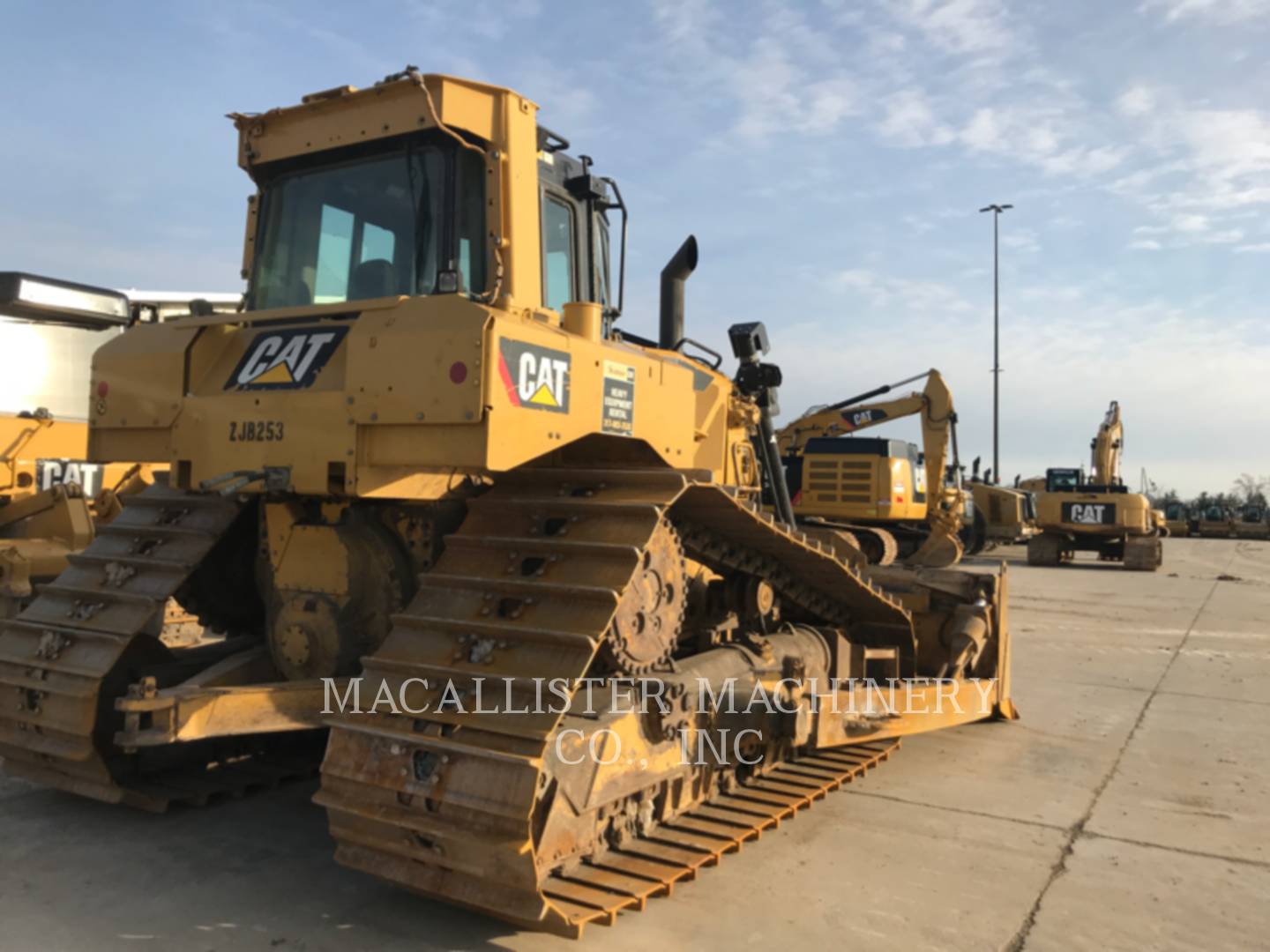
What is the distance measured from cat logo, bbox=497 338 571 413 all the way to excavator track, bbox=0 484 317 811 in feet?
6.02

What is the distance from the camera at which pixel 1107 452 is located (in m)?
29.5

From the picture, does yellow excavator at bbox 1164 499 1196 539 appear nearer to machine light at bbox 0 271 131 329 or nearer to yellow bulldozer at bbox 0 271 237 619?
yellow bulldozer at bbox 0 271 237 619

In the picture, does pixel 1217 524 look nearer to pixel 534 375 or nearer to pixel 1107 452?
pixel 1107 452

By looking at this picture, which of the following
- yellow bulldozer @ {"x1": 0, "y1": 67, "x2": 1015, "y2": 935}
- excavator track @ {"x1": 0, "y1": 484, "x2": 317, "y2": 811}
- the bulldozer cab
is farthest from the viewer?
the bulldozer cab

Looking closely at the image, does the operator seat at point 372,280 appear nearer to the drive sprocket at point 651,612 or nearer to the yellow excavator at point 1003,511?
the drive sprocket at point 651,612

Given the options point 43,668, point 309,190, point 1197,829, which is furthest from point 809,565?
point 43,668

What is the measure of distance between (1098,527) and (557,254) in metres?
24.4

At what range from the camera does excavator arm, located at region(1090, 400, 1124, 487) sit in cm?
2955

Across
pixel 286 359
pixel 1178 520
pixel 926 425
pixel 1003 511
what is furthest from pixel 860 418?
pixel 1178 520

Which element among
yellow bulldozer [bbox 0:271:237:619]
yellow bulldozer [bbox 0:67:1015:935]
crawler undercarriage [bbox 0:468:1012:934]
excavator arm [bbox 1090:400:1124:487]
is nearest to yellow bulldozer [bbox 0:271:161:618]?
yellow bulldozer [bbox 0:271:237:619]

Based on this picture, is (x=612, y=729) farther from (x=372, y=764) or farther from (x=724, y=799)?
(x=724, y=799)

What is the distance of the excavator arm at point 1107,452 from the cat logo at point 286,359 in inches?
1130

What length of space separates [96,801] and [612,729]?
2.85 metres

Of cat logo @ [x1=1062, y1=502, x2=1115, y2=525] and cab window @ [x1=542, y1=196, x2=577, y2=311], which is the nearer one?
cab window @ [x1=542, y1=196, x2=577, y2=311]
